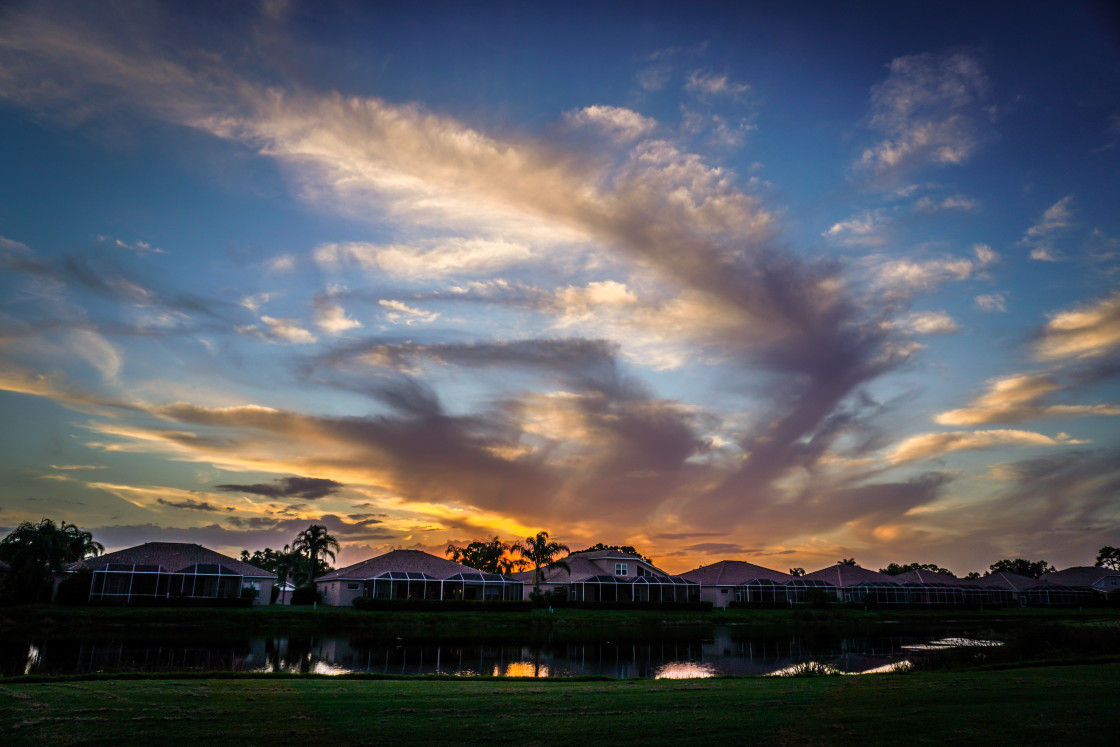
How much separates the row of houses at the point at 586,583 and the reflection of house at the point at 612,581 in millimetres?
109

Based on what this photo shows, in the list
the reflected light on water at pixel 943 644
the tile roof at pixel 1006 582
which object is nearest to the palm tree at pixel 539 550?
the reflected light on water at pixel 943 644

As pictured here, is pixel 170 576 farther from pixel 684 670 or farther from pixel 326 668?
pixel 684 670

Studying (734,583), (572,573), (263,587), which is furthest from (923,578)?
(263,587)

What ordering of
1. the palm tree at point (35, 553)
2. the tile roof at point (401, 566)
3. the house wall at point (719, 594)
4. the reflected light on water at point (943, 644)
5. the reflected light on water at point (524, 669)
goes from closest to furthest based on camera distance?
the reflected light on water at point (524, 669), the reflected light on water at point (943, 644), the palm tree at point (35, 553), the tile roof at point (401, 566), the house wall at point (719, 594)

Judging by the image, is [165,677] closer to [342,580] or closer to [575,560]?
[342,580]

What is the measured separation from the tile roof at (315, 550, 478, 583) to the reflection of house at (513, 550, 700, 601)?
8344 millimetres

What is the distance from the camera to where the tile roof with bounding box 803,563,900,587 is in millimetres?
89025

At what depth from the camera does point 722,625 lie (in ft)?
203

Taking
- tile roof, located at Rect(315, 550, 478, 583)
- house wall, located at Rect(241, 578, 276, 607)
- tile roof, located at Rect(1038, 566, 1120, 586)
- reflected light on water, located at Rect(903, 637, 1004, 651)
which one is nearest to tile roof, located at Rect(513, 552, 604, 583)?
tile roof, located at Rect(315, 550, 478, 583)

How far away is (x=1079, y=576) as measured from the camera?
106m

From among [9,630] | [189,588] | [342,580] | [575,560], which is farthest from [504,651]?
[575,560]

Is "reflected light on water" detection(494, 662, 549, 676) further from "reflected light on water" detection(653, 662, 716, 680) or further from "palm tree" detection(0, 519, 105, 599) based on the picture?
"palm tree" detection(0, 519, 105, 599)

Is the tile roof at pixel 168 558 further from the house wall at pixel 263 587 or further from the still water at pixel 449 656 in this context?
the still water at pixel 449 656

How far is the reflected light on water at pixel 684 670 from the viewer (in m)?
26.1
